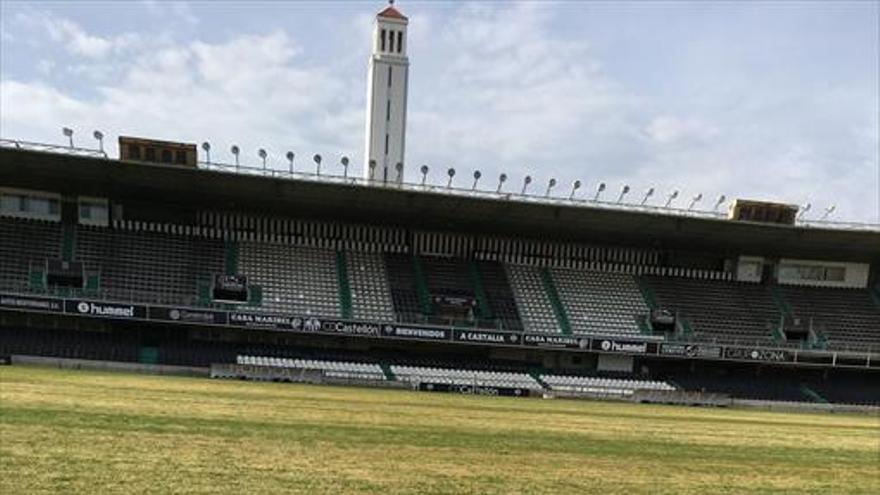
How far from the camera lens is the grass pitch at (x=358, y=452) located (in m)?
8.29

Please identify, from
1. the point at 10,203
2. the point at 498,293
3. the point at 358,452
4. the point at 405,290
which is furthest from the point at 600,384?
the point at 10,203

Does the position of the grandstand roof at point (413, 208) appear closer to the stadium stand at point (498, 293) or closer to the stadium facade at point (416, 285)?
the stadium facade at point (416, 285)

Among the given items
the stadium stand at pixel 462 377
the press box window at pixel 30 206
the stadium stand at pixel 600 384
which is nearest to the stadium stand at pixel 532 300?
the stadium stand at pixel 600 384

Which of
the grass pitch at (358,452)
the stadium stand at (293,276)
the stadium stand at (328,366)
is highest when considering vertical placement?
the stadium stand at (293,276)

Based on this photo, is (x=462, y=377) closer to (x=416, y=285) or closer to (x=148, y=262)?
(x=416, y=285)

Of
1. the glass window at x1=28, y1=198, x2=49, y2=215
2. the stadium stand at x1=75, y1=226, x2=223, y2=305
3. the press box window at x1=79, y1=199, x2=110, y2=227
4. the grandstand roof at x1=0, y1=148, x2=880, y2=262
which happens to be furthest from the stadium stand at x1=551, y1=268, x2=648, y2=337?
the glass window at x1=28, y1=198, x2=49, y2=215

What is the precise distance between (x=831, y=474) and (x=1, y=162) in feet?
131

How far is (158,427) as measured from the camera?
480 inches

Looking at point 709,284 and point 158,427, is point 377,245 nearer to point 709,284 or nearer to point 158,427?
point 709,284

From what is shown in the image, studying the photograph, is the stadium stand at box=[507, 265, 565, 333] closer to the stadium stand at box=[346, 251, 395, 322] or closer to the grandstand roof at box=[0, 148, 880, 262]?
the grandstand roof at box=[0, 148, 880, 262]

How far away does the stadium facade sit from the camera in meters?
38.2

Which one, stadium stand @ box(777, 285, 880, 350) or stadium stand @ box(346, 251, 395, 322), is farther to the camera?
stadium stand @ box(777, 285, 880, 350)

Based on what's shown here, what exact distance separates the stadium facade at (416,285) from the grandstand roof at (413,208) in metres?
0.18

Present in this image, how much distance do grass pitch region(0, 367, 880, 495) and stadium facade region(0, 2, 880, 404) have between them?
726 inches
